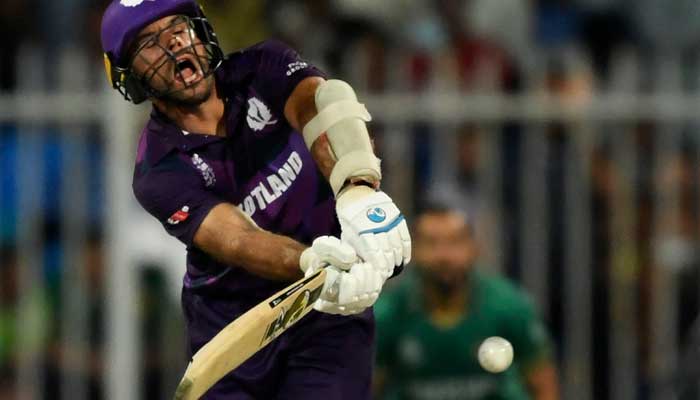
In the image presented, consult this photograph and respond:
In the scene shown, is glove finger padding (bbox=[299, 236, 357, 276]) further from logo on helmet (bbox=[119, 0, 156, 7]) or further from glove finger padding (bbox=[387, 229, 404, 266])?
logo on helmet (bbox=[119, 0, 156, 7])

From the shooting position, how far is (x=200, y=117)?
5.46 metres

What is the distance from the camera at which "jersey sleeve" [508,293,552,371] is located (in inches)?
312

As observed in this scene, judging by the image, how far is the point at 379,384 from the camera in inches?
318

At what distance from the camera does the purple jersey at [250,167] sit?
5418 mm

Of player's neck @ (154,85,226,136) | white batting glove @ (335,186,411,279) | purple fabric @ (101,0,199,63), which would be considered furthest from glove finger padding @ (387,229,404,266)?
purple fabric @ (101,0,199,63)

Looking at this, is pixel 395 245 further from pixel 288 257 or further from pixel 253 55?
pixel 253 55

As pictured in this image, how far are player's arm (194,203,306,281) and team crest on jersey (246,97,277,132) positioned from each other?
0.29 metres

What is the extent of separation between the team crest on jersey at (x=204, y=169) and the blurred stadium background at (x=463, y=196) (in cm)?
358

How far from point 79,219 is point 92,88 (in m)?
0.72

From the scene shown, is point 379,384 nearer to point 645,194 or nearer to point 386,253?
point 645,194

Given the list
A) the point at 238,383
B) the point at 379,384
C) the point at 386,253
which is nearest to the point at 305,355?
the point at 238,383

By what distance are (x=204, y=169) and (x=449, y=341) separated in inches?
115

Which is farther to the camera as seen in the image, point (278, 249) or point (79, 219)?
point (79, 219)

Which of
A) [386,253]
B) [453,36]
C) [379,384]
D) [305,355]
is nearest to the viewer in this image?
[386,253]
